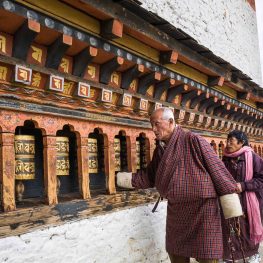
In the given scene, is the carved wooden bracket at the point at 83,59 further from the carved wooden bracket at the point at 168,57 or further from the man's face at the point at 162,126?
the carved wooden bracket at the point at 168,57

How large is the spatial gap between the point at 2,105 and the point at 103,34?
42.0 inches

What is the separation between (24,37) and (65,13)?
41 centimetres

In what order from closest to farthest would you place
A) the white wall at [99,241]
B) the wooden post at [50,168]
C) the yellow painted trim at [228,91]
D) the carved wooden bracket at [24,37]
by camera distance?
the carved wooden bracket at [24,37] → the white wall at [99,241] → the wooden post at [50,168] → the yellow painted trim at [228,91]

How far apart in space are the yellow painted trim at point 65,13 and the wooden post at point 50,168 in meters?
0.94

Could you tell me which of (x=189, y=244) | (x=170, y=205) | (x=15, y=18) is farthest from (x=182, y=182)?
(x=15, y=18)

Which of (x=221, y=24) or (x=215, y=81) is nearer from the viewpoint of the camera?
(x=215, y=81)

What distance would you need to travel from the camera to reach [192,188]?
2.60 meters

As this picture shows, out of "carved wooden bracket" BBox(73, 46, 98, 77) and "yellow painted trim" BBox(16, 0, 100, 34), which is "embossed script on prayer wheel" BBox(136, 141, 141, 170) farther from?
"yellow painted trim" BBox(16, 0, 100, 34)

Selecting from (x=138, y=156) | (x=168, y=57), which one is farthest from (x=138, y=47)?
(x=138, y=156)

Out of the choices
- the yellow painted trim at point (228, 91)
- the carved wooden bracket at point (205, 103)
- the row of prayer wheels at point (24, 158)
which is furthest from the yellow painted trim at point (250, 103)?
the row of prayer wheels at point (24, 158)

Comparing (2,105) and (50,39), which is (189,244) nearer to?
(2,105)

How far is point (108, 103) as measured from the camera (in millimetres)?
3277

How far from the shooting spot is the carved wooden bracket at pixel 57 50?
8.34 feet

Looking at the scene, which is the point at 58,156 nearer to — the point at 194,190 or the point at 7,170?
the point at 7,170
